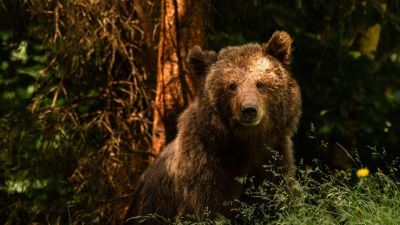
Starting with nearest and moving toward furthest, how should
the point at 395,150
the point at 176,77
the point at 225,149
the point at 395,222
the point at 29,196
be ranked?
the point at 395,222 < the point at 225,149 < the point at 176,77 < the point at 29,196 < the point at 395,150

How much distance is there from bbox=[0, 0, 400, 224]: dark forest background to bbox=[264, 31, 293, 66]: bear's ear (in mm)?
956

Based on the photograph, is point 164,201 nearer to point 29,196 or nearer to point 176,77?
point 176,77

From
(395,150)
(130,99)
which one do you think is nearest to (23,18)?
(130,99)

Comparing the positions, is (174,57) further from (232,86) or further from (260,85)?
(260,85)

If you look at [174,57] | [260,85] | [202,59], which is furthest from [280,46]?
[174,57]

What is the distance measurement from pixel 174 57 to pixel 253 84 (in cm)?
161

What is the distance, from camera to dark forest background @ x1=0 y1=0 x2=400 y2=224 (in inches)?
292

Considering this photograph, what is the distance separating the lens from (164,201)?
633 cm

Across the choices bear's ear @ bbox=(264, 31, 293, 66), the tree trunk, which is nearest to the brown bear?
bear's ear @ bbox=(264, 31, 293, 66)

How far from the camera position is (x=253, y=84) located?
5.90 meters

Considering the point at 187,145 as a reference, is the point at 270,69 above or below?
above

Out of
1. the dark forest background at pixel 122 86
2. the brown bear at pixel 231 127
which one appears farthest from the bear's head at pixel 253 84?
the dark forest background at pixel 122 86

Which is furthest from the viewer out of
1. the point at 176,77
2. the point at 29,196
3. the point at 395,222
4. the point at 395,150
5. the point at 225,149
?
the point at 395,150

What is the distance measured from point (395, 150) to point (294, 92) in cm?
303
